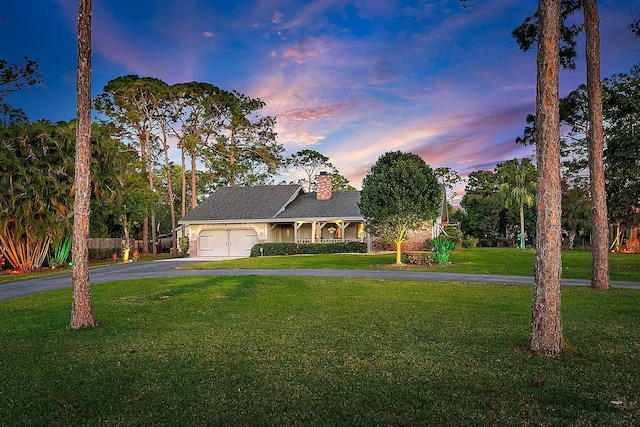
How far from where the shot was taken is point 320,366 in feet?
17.5

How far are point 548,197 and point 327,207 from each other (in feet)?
93.9

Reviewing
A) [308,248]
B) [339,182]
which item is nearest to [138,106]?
[308,248]

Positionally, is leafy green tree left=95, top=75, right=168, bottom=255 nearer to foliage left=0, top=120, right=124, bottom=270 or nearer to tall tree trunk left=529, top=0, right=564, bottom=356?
foliage left=0, top=120, right=124, bottom=270

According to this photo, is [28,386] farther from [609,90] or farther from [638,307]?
[609,90]

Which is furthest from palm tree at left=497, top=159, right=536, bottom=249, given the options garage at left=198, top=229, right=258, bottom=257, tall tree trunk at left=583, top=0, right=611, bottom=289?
tall tree trunk at left=583, top=0, right=611, bottom=289

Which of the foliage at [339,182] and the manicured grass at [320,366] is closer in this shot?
the manicured grass at [320,366]

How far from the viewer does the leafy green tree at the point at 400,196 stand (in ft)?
67.1

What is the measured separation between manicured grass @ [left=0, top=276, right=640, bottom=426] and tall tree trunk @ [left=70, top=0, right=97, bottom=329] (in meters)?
0.50

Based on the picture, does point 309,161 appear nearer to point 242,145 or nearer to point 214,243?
point 242,145

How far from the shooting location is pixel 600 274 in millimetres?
12000

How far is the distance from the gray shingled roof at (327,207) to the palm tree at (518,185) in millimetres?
18802

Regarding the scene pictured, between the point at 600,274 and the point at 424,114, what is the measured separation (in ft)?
40.9

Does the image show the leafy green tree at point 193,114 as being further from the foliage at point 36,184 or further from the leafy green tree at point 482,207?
the leafy green tree at point 482,207

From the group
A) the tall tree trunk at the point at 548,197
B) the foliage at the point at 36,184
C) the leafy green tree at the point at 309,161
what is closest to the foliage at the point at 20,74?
the foliage at the point at 36,184
